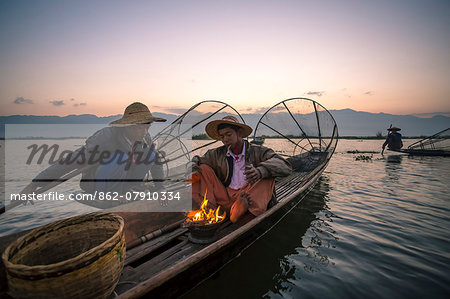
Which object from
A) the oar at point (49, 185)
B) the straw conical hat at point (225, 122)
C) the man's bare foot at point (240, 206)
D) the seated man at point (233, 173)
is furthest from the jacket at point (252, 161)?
the oar at point (49, 185)

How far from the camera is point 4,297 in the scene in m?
1.64

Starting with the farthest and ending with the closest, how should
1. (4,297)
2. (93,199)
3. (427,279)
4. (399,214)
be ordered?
(399,214)
(93,199)
(427,279)
(4,297)

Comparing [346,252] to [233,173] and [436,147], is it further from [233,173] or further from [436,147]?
[436,147]

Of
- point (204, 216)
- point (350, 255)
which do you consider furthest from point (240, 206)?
point (350, 255)

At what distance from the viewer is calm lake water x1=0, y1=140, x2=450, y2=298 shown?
8.42ft

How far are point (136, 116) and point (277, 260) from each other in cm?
323

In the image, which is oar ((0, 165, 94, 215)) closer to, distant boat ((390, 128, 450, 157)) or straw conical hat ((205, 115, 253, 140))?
straw conical hat ((205, 115, 253, 140))

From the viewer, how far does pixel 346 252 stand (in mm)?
3406

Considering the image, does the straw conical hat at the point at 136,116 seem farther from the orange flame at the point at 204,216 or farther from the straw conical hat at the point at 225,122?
the orange flame at the point at 204,216

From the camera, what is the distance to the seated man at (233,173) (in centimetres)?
318

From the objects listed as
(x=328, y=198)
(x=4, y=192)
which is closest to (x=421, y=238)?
(x=328, y=198)

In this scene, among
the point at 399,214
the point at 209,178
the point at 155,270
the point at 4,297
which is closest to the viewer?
the point at 4,297

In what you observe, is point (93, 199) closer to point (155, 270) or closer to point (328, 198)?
point (155, 270)

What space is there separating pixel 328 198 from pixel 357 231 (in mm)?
2256
